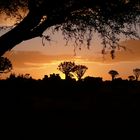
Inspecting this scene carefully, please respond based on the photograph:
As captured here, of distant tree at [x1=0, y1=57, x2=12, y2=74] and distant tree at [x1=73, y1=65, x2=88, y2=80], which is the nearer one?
distant tree at [x1=0, y1=57, x2=12, y2=74]

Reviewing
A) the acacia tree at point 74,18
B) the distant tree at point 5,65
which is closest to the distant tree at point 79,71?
the distant tree at point 5,65

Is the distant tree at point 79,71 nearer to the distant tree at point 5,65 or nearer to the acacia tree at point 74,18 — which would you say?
the distant tree at point 5,65

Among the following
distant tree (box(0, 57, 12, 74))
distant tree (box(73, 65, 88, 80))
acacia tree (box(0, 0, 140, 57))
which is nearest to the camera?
acacia tree (box(0, 0, 140, 57))

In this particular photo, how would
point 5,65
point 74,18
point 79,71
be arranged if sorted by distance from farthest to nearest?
1. point 79,71
2. point 5,65
3. point 74,18

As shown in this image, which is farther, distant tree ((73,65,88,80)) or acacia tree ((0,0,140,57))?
distant tree ((73,65,88,80))

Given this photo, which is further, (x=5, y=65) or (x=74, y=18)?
(x=5, y=65)

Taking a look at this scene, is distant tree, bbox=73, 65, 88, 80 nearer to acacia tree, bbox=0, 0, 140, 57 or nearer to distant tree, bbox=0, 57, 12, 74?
distant tree, bbox=0, 57, 12, 74

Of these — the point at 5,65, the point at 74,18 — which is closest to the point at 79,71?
the point at 5,65

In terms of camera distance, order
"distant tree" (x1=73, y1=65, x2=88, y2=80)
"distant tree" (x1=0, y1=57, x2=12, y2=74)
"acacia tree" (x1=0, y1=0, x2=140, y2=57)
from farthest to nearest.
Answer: "distant tree" (x1=73, y1=65, x2=88, y2=80) < "distant tree" (x1=0, y1=57, x2=12, y2=74) < "acacia tree" (x1=0, y1=0, x2=140, y2=57)

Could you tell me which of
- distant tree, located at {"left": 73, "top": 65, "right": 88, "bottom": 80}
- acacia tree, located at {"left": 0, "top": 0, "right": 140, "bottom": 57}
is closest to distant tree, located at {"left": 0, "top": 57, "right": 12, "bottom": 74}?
distant tree, located at {"left": 73, "top": 65, "right": 88, "bottom": 80}

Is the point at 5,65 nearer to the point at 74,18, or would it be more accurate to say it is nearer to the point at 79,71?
the point at 79,71

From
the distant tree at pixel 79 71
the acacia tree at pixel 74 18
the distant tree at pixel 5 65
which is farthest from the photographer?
the distant tree at pixel 79 71

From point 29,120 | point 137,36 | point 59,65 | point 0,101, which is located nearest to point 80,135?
point 29,120

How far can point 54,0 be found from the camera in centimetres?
1413
